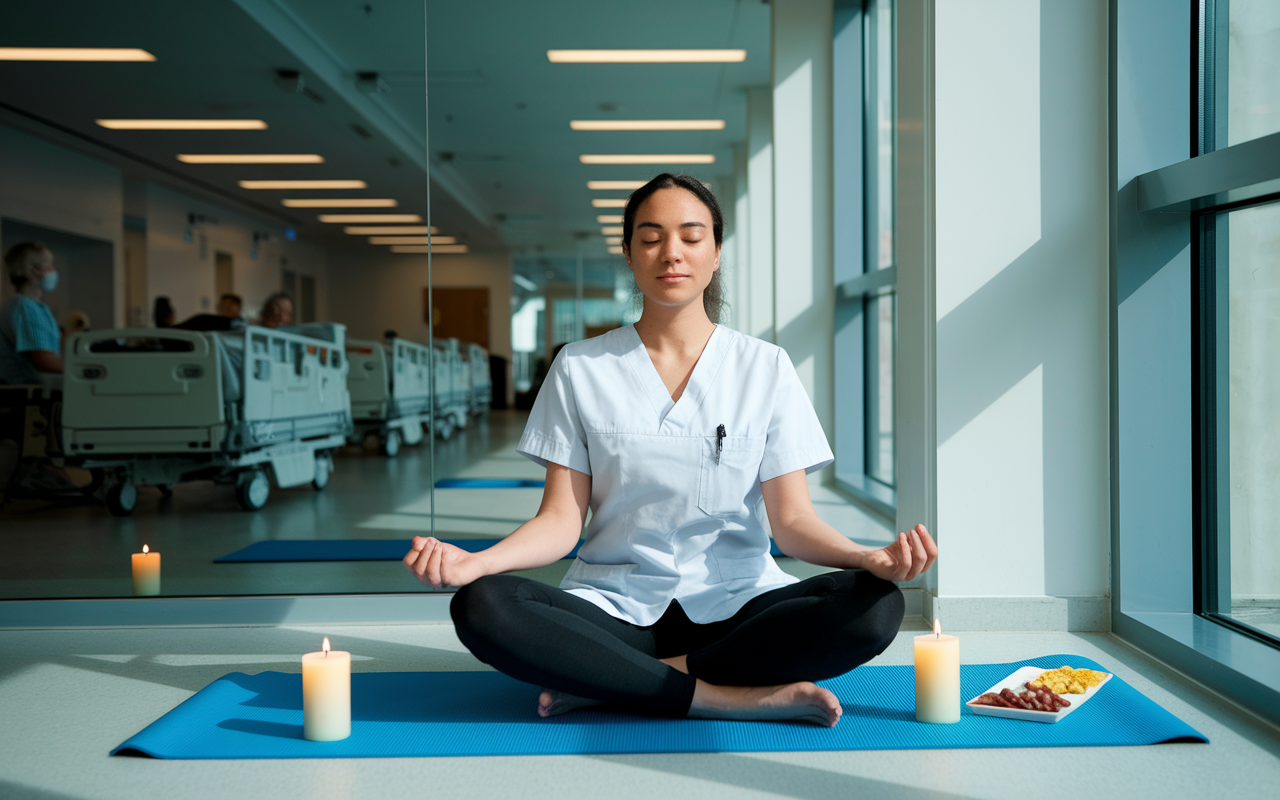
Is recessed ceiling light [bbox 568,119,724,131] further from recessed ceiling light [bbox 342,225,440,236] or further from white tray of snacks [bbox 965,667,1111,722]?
white tray of snacks [bbox 965,667,1111,722]

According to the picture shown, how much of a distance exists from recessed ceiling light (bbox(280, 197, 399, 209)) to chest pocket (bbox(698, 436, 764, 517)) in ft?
13.3

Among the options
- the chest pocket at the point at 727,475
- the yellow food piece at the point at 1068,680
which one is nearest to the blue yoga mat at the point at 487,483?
the chest pocket at the point at 727,475

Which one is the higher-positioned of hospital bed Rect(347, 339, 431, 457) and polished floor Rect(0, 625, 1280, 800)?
hospital bed Rect(347, 339, 431, 457)

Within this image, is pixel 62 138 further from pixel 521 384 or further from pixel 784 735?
pixel 784 735

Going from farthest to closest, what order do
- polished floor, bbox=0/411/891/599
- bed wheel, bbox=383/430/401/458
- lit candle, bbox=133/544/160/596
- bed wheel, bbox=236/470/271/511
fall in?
1. bed wheel, bbox=383/430/401/458
2. bed wheel, bbox=236/470/271/511
3. polished floor, bbox=0/411/891/599
4. lit candle, bbox=133/544/160/596

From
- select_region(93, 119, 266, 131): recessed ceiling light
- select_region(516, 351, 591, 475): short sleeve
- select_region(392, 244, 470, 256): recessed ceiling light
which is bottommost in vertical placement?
select_region(516, 351, 591, 475): short sleeve

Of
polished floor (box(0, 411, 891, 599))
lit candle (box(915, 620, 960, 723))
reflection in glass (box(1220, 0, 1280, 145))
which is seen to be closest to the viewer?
lit candle (box(915, 620, 960, 723))

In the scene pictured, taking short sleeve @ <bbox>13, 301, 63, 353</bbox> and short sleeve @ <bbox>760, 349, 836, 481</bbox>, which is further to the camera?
short sleeve @ <bbox>13, 301, 63, 353</bbox>

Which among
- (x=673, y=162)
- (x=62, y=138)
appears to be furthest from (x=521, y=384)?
(x=62, y=138)

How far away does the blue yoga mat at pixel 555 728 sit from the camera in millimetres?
1494

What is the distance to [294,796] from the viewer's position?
1323 millimetres

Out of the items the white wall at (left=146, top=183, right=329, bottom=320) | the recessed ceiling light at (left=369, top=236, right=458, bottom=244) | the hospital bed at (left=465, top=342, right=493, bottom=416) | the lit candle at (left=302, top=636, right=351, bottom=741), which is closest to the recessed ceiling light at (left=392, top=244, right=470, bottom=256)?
the recessed ceiling light at (left=369, top=236, right=458, bottom=244)

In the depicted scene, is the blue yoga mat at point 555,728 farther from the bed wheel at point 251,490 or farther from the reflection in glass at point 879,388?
the reflection in glass at point 879,388

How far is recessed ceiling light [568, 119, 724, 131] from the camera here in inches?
240
